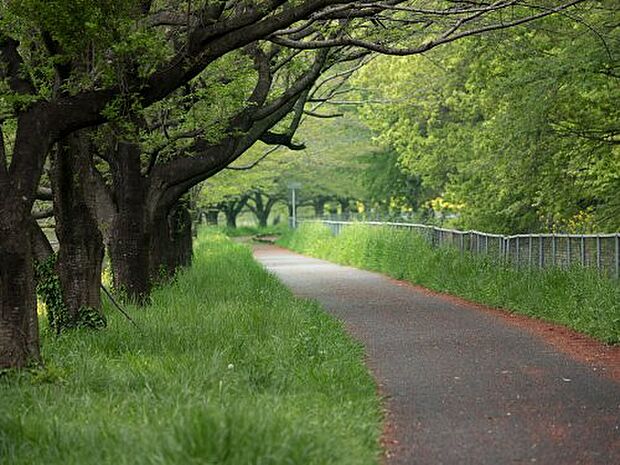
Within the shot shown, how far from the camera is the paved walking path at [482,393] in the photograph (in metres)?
7.71

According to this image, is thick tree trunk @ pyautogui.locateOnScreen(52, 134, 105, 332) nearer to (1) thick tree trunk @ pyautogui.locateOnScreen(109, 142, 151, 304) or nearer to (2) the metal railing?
(1) thick tree trunk @ pyautogui.locateOnScreen(109, 142, 151, 304)

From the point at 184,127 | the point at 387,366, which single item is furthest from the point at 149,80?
the point at 184,127

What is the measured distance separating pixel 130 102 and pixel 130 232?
22.5ft

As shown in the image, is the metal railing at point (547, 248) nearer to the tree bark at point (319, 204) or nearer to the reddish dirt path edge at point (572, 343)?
the reddish dirt path edge at point (572, 343)

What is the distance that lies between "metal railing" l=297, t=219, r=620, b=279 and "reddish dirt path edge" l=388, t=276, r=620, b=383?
1.46 meters

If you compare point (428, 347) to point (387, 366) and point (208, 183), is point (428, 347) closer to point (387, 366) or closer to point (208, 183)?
point (387, 366)

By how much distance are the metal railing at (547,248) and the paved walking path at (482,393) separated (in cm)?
192

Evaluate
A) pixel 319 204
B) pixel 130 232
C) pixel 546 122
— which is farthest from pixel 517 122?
pixel 319 204

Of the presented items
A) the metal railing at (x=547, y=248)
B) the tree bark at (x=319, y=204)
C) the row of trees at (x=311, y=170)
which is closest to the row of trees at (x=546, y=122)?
the metal railing at (x=547, y=248)

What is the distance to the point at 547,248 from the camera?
20.2 meters

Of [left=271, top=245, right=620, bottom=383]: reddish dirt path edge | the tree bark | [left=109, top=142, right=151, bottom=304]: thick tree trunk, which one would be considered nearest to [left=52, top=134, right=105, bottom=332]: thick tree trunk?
[left=109, top=142, right=151, bottom=304]: thick tree trunk

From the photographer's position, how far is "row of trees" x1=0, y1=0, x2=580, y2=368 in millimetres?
10312

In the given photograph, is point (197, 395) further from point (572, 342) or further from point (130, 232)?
point (130, 232)

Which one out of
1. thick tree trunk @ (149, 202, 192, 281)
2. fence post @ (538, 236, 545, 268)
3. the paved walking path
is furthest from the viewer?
thick tree trunk @ (149, 202, 192, 281)
